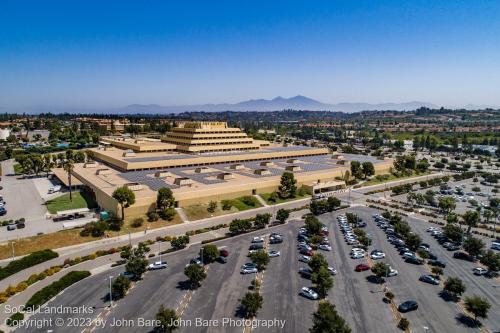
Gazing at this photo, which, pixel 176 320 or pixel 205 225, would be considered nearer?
pixel 176 320

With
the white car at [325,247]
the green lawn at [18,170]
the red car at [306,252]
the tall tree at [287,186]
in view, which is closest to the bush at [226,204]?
the tall tree at [287,186]

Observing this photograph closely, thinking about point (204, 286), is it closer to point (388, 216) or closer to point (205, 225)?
point (205, 225)

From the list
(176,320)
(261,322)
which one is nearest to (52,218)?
(176,320)

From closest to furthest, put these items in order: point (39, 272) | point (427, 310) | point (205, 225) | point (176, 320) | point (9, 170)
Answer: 1. point (176, 320)
2. point (427, 310)
3. point (39, 272)
4. point (205, 225)
5. point (9, 170)

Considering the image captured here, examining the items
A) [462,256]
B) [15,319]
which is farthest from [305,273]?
[15,319]

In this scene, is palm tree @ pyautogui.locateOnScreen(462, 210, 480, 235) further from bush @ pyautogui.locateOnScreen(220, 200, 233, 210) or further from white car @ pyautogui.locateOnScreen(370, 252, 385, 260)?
bush @ pyautogui.locateOnScreen(220, 200, 233, 210)

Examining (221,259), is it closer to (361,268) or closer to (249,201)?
(361,268)

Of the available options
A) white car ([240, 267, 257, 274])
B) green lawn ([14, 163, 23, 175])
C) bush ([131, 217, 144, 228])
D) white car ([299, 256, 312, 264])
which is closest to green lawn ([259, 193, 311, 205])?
white car ([299, 256, 312, 264])
